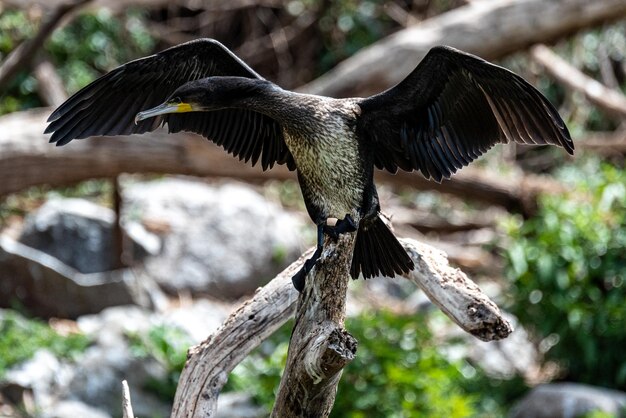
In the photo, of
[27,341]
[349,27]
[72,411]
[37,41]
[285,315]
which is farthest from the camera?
[349,27]

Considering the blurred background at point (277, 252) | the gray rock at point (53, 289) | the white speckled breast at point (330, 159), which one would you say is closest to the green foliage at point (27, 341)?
the blurred background at point (277, 252)

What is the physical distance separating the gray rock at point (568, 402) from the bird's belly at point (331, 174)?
3109 millimetres

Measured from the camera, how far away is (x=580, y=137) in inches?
377

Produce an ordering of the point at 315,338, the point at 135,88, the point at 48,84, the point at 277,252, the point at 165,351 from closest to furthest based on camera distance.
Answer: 1. the point at 315,338
2. the point at 135,88
3. the point at 165,351
4. the point at 277,252
5. the point at 48,84

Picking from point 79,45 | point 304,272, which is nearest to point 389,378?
point 304,272

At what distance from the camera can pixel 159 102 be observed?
12.6ft

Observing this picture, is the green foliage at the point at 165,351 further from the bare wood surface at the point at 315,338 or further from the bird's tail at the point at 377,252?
the bare wood surface at the point at 315,338

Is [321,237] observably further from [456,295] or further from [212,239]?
[212,239]

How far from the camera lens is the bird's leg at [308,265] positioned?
11.1 feet

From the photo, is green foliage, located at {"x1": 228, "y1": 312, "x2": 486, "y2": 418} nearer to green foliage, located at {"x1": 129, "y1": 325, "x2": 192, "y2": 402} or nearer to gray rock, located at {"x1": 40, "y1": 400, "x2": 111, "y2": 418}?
green foliage, located at {"x1": 129, "y1": 325, "x2": 192, "y2": 402}

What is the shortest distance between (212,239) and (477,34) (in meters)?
2.67

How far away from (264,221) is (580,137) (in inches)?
123

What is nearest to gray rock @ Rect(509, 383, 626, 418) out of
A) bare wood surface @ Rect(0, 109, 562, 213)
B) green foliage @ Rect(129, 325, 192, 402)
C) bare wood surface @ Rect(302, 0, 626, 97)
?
green foliage @ Rect(129, 325, 192, 402)

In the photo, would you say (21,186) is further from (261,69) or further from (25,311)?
(261,69)
